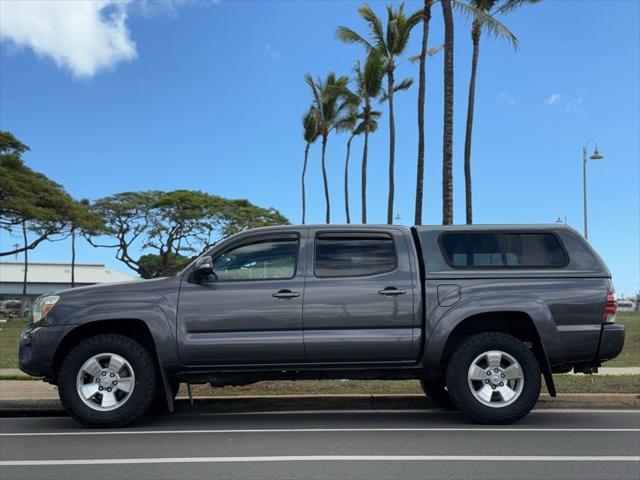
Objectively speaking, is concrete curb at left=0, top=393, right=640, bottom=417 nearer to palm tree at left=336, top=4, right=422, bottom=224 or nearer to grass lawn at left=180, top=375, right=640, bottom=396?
grass lawn at left=180, top=375, right=640, bottom=396

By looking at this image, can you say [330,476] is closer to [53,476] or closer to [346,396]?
[53,476]

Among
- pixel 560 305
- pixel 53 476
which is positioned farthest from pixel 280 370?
pixel 560 305

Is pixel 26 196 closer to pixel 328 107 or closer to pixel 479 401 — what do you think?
pixel 328 107

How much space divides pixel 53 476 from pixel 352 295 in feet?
10.1

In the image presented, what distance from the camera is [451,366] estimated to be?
6.64 m

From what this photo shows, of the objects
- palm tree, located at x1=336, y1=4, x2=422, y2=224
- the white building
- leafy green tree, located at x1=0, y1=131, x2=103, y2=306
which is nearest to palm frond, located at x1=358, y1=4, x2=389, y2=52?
palm tree, located at x1=336, y1=4, x2=422, y2=224

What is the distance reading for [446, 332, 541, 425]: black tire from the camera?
6578 mm

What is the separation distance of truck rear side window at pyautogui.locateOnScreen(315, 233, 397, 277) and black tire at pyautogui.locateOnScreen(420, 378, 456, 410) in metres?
1.88

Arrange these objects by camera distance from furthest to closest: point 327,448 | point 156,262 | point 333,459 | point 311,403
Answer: point 156,262
point 311,403
point 327,448
point 333,459

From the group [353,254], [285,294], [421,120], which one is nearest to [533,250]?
[353,254]

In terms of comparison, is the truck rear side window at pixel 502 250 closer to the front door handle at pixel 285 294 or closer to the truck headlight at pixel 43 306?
the front door handle at pixel 285 294

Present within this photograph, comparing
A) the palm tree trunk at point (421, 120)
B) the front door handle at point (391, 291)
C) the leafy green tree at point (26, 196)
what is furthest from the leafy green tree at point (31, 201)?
the front door handle at point (391, 291)

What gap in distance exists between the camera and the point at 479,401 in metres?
6.61

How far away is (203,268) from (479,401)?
3068 mm
